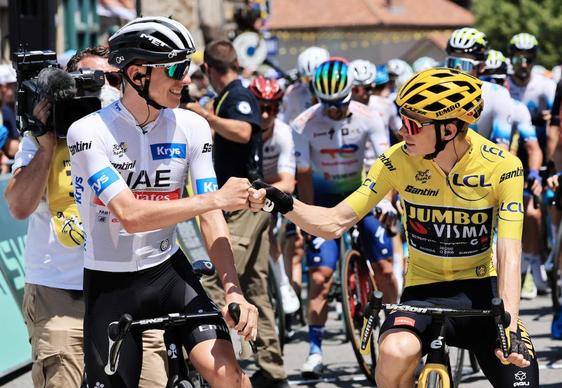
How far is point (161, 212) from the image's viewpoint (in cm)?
459

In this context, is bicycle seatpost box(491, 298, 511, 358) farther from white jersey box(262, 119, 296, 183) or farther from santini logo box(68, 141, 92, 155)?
white jersey box(262, 119, 296, 183)

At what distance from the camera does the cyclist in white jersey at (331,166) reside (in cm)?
899

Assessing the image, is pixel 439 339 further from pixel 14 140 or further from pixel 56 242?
pixel 14 140

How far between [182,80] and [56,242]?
1236 millimetres

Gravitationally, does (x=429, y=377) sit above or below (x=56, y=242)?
below

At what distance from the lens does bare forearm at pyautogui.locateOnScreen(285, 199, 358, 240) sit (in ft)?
18.1

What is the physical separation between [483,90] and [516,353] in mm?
4719

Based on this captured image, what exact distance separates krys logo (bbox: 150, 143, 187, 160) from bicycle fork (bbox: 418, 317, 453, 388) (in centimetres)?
130

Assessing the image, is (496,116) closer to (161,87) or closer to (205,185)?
(205,185)

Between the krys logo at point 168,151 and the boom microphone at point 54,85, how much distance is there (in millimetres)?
704

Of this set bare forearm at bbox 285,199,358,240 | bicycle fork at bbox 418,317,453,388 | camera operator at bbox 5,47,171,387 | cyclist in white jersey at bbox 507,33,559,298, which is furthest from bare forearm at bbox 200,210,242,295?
cyclist in white jersey at bbox 507,33,559,298

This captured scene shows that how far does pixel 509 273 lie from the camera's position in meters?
5.20

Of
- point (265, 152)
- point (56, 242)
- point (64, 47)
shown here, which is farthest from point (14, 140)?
point (64, 47)

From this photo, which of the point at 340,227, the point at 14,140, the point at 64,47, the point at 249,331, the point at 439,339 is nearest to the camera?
the point at 249,331
